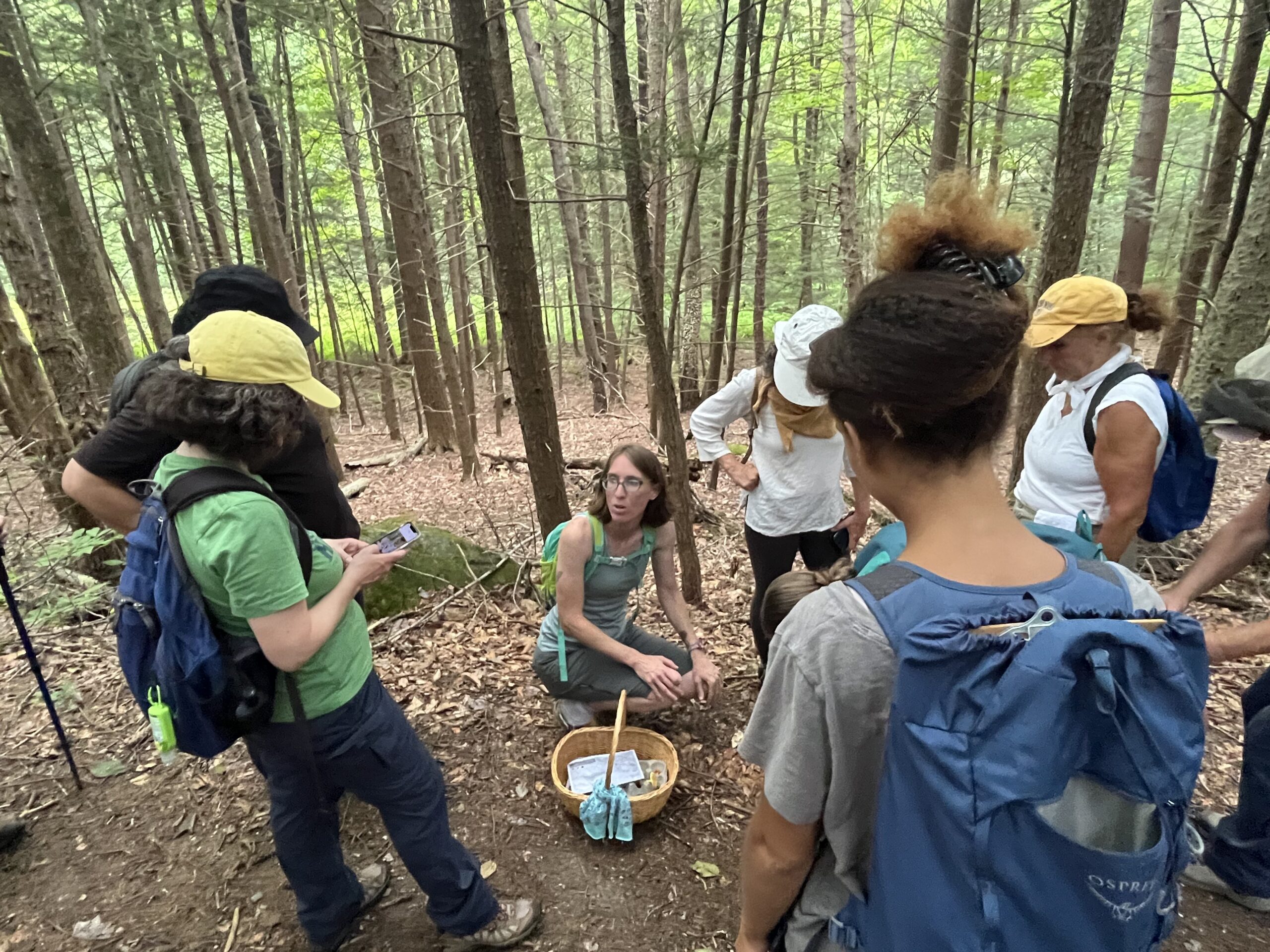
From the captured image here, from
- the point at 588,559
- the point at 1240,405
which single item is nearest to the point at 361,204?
the point at 588,559

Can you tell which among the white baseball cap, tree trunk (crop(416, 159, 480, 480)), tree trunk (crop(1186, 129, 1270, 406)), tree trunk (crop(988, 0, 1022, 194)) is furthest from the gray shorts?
tree trunk (crop(988, 0, 1022, 194))

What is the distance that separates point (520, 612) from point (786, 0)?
7534 millimetres

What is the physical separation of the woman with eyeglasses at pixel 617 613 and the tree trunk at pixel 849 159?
529 cm

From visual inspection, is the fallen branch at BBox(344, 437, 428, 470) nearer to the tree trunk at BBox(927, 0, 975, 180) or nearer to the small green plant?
the small green plant

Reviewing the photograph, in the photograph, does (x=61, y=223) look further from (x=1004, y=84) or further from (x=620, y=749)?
(x=1004, y=84)

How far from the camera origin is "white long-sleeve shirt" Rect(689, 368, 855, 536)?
10.8 feet

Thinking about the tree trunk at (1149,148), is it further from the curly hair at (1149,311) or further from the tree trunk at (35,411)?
the tree trunk at (35,411)

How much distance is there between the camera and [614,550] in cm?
324

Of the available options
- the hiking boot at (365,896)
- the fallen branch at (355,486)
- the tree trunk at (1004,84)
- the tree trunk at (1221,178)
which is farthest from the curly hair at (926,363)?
the fallen branch at (355,486)

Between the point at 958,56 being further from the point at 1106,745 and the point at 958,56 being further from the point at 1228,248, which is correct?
the point at 1106,745

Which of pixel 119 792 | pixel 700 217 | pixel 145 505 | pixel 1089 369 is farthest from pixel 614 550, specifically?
pixel 700 217

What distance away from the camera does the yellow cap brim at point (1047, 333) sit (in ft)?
8.18

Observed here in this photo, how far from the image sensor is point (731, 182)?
22.5 feet

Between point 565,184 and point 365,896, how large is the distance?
369 inches
